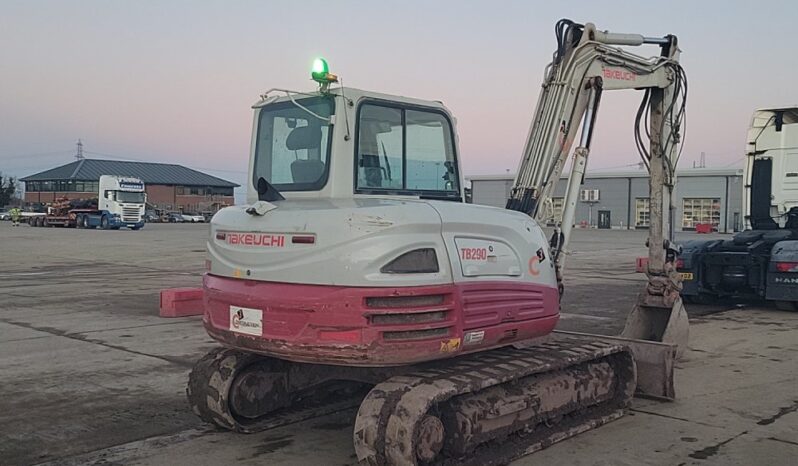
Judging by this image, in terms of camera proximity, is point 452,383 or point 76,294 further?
point 76,294

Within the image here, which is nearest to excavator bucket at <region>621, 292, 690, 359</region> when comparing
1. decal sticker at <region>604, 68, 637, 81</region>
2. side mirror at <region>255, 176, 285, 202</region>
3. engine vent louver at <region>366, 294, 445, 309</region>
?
decal sticker at <region>604, 68, 637, 81</region>

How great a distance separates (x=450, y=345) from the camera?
5.08 metres

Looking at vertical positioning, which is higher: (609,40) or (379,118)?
(609,40)

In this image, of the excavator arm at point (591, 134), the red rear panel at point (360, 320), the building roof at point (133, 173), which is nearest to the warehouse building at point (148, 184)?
the building roof at point (133, 173)

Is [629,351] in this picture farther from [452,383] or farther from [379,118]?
[379,118]

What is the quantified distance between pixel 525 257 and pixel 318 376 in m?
2.10

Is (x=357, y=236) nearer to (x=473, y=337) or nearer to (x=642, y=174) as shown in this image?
(x=473, y=337)

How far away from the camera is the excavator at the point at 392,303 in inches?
193

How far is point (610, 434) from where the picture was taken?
6113 mm

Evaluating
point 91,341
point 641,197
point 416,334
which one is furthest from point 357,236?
point 641,197

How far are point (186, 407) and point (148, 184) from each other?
92.6m

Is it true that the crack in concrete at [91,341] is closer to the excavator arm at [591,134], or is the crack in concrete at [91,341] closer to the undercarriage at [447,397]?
the undercarriage at [447,397]

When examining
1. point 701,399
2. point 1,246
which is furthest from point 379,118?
point 1,246

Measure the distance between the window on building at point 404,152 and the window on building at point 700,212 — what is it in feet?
198
